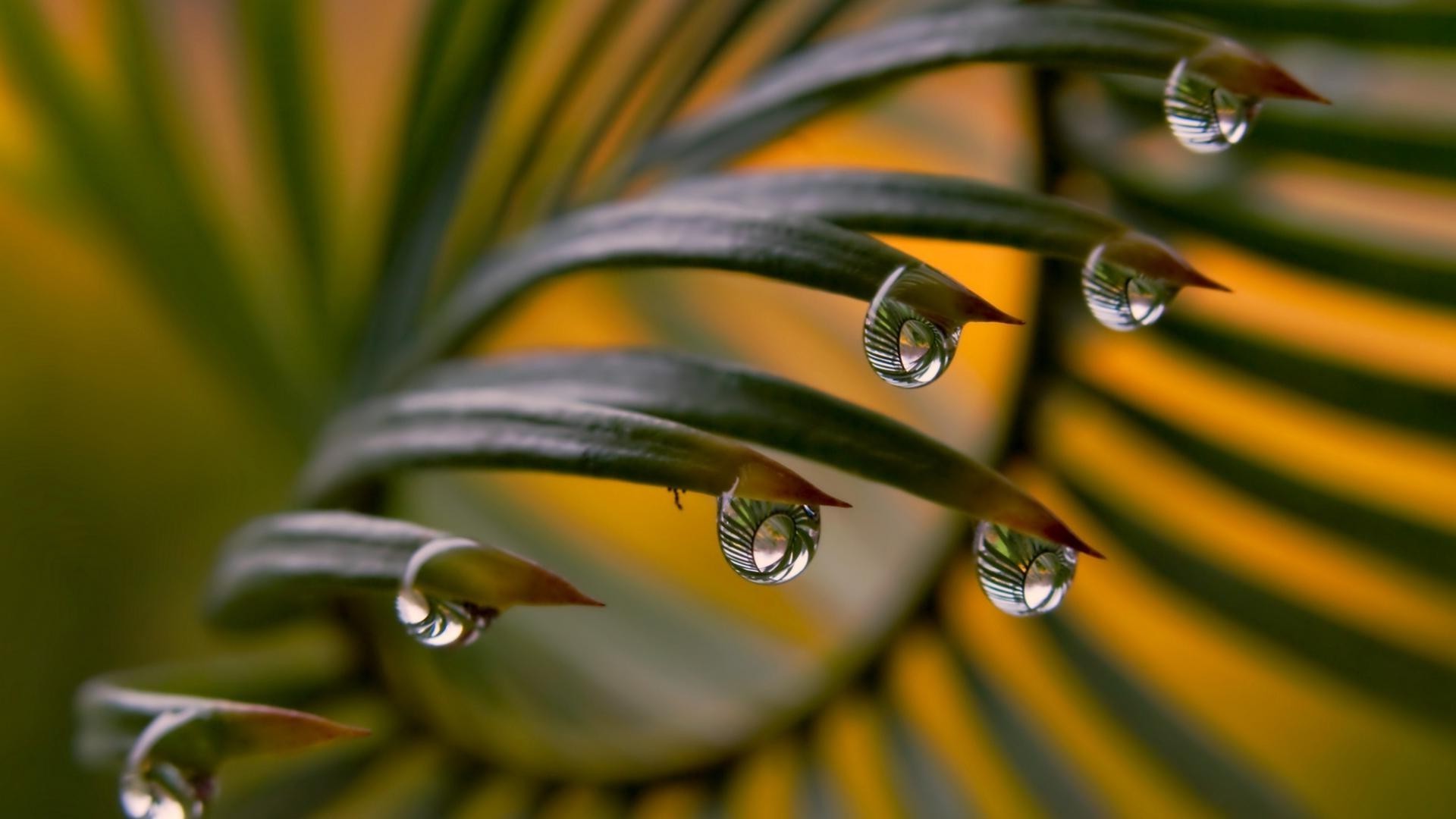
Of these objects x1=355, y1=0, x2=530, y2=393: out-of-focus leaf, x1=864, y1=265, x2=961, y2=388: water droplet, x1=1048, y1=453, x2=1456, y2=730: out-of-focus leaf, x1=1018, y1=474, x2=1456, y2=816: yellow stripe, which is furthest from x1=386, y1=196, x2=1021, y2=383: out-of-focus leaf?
x1=1018, y1=474, x2=1456, y2=816: yellow stripe

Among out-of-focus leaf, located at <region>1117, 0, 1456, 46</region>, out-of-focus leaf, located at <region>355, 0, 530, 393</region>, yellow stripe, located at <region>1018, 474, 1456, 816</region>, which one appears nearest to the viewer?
out-of-focus leaf, located at <region>1117, 0, 1456, 46</region>

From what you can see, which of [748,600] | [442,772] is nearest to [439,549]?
[442,772]

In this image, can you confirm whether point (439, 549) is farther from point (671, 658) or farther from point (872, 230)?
point (671, 658)

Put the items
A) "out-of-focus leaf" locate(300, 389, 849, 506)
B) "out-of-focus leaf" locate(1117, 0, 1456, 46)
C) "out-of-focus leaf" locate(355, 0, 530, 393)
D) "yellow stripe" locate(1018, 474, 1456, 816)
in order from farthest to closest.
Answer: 1. "yellow stripe" locate(1018, 474, 1456, 816)
2. "out-of-focus leaf" locate(355, 0, 530, 393)
3. "out-of-focus leaf" locate(1117, 0, 1456, 46)
4. "out-of-focus leaf" locate(300, 389, 849, 506)

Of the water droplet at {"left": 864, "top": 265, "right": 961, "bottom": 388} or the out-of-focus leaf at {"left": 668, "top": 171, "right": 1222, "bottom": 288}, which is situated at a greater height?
the out-of-focus leaf at {"left": 668, "top": 171, "right": 1222, "bottom": 288}

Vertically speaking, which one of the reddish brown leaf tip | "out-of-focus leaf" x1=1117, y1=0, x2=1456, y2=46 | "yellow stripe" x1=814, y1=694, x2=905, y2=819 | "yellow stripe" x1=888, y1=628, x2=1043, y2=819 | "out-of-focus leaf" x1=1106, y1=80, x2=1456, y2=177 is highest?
"out-of-focus leaf" x1=1117, y1=0, x2=1456, y2=46

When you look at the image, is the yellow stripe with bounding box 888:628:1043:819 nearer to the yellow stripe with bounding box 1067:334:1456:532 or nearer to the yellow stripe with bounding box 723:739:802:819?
the yellow stripe with bounding box 723:739:802:819

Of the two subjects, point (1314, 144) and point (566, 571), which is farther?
point (566, 571)

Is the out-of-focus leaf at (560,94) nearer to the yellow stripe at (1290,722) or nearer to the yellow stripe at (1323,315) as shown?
the yellow stripe at (1323,315)
